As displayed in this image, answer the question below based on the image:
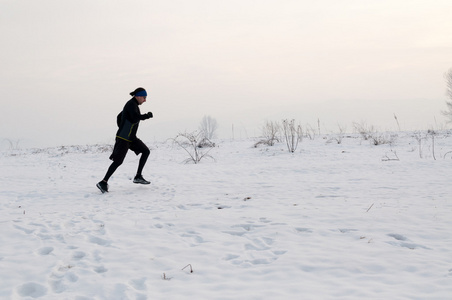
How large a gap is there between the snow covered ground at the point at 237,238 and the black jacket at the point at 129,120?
40.5 inches

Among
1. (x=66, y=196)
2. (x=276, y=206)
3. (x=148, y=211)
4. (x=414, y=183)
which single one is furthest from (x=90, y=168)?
(x=414, y=183)

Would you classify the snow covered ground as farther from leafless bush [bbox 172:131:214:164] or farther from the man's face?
leafless bush [bbox 172:131:214:164]

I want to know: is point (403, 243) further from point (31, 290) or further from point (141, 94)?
point (141, 94)

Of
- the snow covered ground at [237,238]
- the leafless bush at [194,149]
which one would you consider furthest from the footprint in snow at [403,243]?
the leafless bush at [194,149]

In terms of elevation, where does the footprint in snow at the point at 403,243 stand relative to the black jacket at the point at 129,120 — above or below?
below

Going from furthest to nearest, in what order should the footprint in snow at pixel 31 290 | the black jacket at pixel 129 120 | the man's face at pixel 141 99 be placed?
the man's face at pixel 141 99 → the black jacket at pixel 129 120 → the footprint in snow at pixel 31 290

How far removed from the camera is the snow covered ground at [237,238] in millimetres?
2656

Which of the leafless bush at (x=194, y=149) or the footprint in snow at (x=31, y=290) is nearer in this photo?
the footprint in snow at (x=31, y=290)

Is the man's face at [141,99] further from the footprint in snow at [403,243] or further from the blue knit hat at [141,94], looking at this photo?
the footprint in snow at [403,243]

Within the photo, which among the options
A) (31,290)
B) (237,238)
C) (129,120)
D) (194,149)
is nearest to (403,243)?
(237,238)

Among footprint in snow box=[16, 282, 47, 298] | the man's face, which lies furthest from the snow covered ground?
the man's face

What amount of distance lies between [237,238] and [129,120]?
3.57m

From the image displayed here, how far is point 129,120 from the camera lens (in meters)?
6.55

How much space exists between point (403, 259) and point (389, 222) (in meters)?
1.11
